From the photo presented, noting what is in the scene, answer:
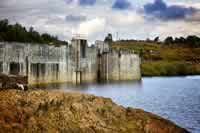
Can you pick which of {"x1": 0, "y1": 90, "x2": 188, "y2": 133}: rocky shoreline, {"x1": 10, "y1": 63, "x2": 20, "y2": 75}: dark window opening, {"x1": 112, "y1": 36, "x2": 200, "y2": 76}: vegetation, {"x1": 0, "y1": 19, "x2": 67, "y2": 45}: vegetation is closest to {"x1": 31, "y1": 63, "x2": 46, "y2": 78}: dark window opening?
{"x1": 10, "y1": 63, "x2": 20, "y2": 75}: dark window opening

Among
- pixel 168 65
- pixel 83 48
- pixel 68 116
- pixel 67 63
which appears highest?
pixel 83 48

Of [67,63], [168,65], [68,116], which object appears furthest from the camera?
[168,65]

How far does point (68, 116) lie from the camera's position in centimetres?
1630

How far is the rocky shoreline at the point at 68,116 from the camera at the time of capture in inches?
623

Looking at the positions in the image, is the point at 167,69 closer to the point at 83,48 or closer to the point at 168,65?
the point at 168,65

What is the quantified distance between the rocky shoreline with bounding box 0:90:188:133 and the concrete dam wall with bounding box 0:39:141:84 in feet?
140

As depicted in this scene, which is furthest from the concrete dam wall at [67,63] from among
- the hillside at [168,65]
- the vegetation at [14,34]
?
the hillside at [168,65]

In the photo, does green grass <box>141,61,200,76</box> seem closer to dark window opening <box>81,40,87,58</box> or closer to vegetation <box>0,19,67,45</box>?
vegetation <box>0,19,67,45</box>

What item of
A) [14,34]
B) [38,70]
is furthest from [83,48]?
[14,34]

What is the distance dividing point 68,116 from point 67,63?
187 ft

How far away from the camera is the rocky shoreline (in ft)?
51.9

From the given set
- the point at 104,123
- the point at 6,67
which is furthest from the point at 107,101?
the point at 6,67

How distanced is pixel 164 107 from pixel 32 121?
77.9 feet

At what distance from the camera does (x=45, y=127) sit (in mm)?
15672
